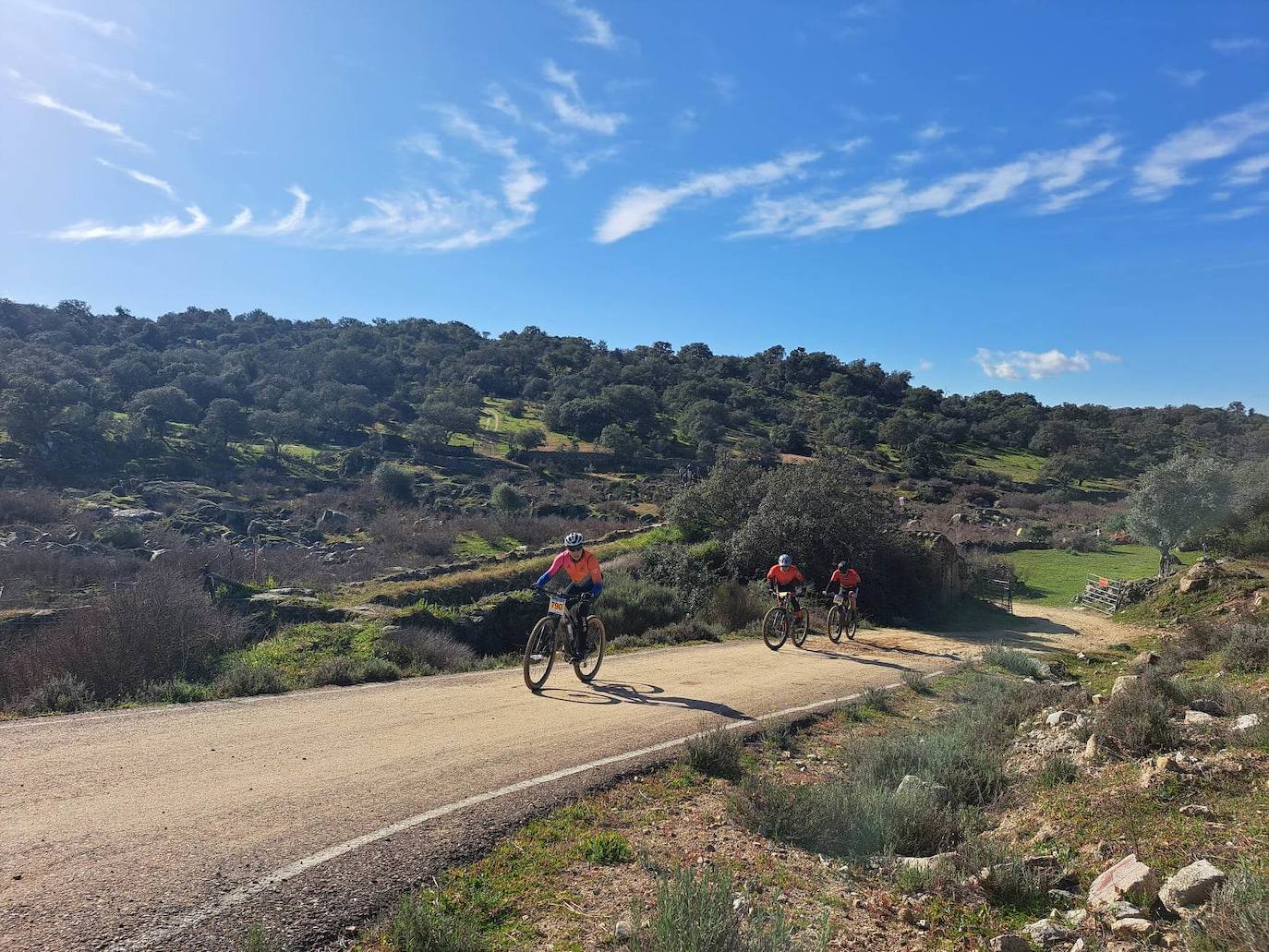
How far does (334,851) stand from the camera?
459 centimetres

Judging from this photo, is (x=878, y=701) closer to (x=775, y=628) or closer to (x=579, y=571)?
(x=775, y=628)

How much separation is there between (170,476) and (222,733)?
177 ft

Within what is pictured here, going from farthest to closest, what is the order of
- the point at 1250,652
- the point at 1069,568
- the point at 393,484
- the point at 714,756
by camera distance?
the point at 393,484 → the point at 1069,568 → the point at 1250,652 → the point at 714,756

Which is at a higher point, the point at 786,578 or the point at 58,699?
the point at 786,578

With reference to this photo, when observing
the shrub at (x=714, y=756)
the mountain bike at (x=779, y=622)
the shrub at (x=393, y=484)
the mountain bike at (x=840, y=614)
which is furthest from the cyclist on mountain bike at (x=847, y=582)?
the shrub at (x=393, y=484)

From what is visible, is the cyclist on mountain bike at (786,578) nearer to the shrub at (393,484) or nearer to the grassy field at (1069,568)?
the grassy field at (1069,568)

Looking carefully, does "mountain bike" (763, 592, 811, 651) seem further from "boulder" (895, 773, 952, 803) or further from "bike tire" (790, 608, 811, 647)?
"boulder" (895, 773, 952, 803)

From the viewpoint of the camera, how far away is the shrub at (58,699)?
7656 millimetres

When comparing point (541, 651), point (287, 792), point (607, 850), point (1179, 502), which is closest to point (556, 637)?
point (541, 651)

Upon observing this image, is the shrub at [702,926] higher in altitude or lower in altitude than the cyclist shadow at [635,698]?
higher

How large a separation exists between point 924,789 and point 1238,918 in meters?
2.74

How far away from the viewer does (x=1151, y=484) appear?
32.1 metres

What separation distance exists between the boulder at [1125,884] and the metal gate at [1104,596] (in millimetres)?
25644

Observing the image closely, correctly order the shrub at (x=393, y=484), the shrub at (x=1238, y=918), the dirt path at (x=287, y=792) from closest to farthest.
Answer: the shrub at (x=1238, y=918), the dirt path at (x=287, y=792), the shrub at (x=393, y=484)
